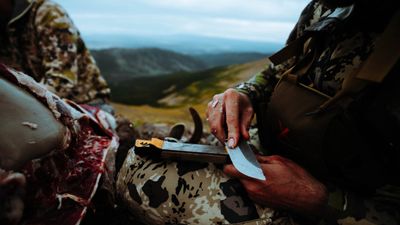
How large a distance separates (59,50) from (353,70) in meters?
3.22

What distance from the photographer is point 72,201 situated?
2.03 m

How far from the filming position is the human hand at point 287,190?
1.96 metres

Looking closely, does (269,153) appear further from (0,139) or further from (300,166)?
(0,139)

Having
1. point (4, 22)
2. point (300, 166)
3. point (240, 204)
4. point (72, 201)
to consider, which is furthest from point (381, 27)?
point (4, 22)

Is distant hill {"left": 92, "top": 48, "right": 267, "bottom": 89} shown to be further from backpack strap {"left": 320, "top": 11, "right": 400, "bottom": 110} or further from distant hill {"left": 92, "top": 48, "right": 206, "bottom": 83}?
backpack strap {"left": 320, "top": 11, "right": 400, "bottom": 110}

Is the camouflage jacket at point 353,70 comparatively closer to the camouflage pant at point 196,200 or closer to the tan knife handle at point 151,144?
A: the camouflage pant at point 196,200

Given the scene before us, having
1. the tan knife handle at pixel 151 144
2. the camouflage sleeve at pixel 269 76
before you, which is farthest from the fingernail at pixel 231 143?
the camouflage sleeve at pixel 269 76

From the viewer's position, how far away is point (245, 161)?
1.90 metres

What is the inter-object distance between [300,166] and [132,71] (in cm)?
6804

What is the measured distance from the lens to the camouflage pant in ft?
6.48

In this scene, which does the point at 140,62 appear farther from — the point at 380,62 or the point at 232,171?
the point at 380,62

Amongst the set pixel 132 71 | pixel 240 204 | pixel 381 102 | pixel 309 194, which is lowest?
pixel 132 71

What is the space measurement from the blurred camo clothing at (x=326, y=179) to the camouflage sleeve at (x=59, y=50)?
6.86 feet

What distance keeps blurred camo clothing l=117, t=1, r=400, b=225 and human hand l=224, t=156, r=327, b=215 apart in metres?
0.06
